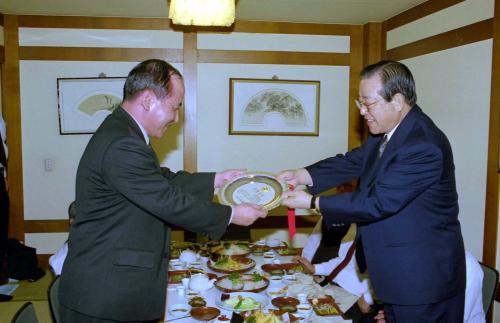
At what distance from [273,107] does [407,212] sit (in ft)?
10.2

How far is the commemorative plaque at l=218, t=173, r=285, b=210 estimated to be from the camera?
276 centimetres

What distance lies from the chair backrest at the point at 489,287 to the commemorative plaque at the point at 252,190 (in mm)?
1219

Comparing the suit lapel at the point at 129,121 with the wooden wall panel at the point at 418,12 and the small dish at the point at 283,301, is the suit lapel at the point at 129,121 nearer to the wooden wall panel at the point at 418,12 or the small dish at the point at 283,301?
the small dish at the point at 283,301

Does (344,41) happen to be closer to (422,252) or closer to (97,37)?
(97,37)

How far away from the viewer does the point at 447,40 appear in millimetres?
3959

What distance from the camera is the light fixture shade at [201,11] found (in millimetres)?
3199

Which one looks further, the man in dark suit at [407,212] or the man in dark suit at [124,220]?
the man in dark suit at [407,212]

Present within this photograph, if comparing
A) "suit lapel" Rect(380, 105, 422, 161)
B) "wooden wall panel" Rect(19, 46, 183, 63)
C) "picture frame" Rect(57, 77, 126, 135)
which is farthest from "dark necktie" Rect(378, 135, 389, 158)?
"picture frame" Rect(57, 77, 126, 135)

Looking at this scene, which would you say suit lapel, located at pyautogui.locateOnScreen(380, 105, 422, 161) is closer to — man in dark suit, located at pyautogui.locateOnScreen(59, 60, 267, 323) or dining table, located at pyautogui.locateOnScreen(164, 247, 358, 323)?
dining table, located at pyautogui.locateOnScreen(164, 247, 358, 323)

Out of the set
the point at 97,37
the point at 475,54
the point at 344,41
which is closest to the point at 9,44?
the point at 97,37

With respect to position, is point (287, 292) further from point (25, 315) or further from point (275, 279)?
point (25, 315)

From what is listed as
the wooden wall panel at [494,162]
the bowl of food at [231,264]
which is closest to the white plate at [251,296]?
the bowl of food at [231,264]

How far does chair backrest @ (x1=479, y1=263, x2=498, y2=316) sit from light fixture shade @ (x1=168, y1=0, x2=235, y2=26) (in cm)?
231

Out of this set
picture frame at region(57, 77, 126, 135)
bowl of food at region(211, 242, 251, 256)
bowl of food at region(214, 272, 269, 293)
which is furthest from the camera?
picture frame at region(57, 77, 126, 135)
